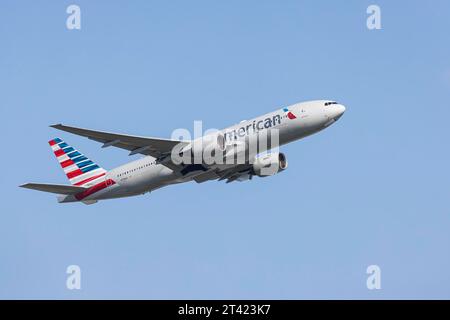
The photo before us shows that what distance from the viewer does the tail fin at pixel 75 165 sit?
64.2 m

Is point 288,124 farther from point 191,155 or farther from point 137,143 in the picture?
point 137,143

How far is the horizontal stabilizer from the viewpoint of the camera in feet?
197

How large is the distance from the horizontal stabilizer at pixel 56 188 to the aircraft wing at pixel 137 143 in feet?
20.9

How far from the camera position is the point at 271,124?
5756 centimetres

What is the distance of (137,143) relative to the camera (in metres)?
57.8

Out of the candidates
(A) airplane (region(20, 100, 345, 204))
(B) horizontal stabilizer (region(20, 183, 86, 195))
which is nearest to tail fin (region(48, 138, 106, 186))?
(A) airplane (region(20, 100, 345, 204))

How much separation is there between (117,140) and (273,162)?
12055 millimetres

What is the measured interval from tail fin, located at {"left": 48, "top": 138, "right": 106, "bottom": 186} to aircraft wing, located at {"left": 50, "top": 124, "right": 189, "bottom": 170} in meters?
6.08

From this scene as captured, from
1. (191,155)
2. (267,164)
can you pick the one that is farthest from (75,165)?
(267,164)

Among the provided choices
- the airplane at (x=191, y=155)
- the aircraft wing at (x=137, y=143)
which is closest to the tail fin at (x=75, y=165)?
the airplane at (x=191, y=155)

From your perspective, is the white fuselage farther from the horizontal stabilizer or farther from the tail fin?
the horizontal stabilizer

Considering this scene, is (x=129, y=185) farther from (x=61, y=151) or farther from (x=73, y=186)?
(x=61, y=151)

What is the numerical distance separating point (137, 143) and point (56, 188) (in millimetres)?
8151

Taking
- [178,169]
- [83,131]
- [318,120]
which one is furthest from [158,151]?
[318,120]
